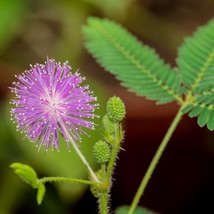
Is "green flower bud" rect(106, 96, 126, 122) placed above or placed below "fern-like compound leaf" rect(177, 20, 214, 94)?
below

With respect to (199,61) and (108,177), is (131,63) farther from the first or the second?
(108,177)

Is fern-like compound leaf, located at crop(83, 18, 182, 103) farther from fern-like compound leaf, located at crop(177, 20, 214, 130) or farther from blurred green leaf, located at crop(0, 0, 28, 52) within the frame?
blurred green leaf, located at crop(0, 0, 28, 52)

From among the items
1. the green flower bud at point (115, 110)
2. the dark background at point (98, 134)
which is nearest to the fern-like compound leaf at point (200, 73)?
the green flower bud at point (115, 110)

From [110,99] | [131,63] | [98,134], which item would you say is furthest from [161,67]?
[98,134]

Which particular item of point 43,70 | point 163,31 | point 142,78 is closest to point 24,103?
point 43,70

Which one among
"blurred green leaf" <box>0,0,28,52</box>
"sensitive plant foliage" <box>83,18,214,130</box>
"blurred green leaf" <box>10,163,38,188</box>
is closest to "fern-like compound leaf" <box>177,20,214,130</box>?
"sensitive plant foliage" <box>83,18,214,130</box>

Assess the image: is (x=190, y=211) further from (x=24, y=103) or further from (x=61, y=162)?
(x=24, y=103)
